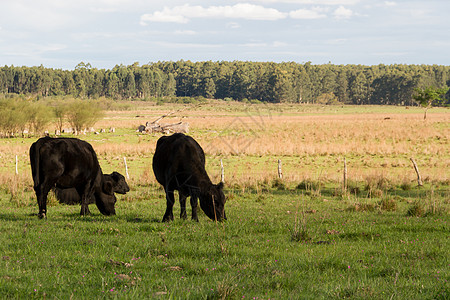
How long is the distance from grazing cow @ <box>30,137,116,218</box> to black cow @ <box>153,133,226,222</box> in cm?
244

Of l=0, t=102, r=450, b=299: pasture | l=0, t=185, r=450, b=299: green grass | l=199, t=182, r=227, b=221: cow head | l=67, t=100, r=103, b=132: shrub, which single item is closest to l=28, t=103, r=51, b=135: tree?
l=67, t=100, r=103, b=132: shrub

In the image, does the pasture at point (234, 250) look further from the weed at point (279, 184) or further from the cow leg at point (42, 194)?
the weed at point (279, 184)

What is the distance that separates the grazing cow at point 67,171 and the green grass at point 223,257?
2.46 feet

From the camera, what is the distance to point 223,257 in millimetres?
8523

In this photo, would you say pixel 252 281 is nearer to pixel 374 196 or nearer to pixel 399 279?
pixel 399 279

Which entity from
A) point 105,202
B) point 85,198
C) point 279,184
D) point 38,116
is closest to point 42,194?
point 85,198

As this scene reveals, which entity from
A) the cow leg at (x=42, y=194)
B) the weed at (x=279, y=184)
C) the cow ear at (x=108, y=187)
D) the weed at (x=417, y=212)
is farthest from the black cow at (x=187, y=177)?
the weed at (x=279, y=184)

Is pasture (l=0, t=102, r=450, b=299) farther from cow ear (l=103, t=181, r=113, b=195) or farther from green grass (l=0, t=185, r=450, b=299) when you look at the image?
cow ear (l=103, t=181, r=113, b=195)

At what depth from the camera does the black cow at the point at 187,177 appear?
11586 mm

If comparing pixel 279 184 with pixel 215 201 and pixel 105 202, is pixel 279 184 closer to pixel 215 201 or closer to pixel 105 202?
pixel 105 202

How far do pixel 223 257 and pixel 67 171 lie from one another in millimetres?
7010

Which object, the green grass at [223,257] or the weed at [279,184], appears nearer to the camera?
the green grass at [223,257]

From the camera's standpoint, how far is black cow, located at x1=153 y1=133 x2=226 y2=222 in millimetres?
11586

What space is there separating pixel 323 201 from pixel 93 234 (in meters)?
11.4
